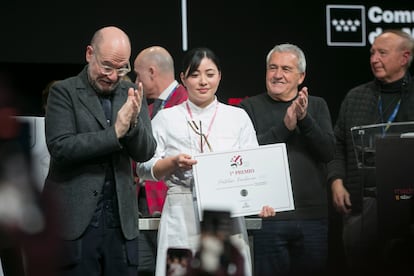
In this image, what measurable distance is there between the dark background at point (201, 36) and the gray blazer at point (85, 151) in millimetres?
2061

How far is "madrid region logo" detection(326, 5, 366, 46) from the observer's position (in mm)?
5477

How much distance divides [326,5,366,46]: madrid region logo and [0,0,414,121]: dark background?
39mm

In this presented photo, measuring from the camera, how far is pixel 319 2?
18.0 feet

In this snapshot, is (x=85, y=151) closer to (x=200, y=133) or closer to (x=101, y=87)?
(x=101, y=87)

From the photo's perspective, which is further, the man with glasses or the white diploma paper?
Result: the white diploma paper

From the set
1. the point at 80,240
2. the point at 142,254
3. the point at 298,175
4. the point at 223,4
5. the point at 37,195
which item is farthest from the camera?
the point at 223,4

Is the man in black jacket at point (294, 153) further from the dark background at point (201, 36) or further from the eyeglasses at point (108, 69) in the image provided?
the dark background at point (201, 36)

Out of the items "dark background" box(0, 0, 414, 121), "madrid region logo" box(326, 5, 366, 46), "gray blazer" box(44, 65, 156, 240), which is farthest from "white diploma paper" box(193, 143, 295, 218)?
"madrid region logo" box(326, 5, 366, 46)

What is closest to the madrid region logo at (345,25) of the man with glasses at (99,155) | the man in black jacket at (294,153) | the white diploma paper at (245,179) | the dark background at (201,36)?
the dark background at (201,36)

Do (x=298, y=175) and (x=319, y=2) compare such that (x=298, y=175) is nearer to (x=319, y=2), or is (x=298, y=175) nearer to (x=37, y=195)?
(x=319, y=2)

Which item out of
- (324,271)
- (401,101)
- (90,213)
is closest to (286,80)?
(401,101)

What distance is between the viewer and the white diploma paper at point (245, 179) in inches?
117

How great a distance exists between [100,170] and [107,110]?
261 millimetres

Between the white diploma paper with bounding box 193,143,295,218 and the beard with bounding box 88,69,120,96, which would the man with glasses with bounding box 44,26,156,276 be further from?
the white diploma paper with bounding box 193,143,295,218
